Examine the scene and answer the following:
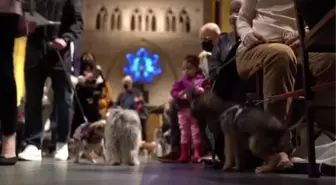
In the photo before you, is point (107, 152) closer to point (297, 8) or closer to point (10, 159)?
point (10, 159)

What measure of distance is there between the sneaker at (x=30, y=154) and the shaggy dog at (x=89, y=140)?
1.06 feet

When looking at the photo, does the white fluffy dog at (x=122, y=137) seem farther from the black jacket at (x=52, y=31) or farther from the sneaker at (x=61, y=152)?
the black jacket at (x=52, y=31)

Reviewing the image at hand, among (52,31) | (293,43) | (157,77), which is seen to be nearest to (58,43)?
(52,31)

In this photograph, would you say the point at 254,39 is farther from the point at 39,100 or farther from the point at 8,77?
the point at 39,100

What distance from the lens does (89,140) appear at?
372 cm

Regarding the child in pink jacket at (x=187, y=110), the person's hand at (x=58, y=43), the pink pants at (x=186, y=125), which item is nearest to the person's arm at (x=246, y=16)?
the person's hand at (x=58, y=43)

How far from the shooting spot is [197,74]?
4312mm

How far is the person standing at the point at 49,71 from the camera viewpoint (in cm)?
343

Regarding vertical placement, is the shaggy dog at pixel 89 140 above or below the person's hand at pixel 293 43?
below

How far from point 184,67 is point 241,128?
1929 mm

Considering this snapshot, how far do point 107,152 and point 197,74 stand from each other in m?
1.26

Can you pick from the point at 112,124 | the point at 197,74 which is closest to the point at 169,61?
the point at 197,74

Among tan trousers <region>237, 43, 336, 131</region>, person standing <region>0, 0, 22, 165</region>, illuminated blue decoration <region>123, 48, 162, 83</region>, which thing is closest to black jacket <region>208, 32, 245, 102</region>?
tan trousers <region>237, 43, 336, 131</region>

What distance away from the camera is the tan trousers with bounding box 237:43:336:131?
221 cm
